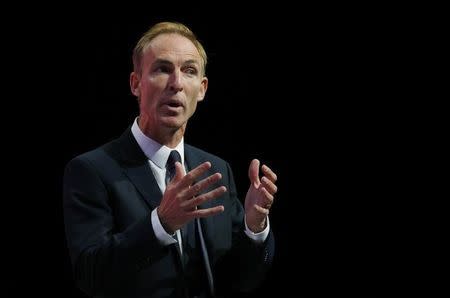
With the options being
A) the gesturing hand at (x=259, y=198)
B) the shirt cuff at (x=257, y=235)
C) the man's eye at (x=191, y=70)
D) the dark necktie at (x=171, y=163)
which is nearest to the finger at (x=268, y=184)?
the gesturing hand at (x=259, y=198)

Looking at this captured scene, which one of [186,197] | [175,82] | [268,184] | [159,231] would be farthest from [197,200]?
[175,82]

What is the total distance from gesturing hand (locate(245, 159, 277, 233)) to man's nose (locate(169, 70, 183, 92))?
0.30 metres

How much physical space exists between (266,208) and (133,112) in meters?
0.99

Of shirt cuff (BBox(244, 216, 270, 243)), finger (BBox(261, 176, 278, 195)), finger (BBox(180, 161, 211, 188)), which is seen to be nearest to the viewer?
finger (BBox(180, 161, 211, 188))

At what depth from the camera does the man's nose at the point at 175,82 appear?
1930 millimetres

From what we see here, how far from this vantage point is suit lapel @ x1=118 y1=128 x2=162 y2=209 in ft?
6.20

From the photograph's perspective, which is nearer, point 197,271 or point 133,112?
point 197,271

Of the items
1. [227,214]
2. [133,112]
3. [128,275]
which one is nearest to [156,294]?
[128,275]

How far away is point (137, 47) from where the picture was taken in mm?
2033

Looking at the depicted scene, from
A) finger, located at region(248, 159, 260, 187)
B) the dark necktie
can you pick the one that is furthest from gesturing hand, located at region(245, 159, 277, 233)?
the dark necktie

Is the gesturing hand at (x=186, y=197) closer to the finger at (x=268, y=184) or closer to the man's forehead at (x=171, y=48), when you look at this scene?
the finger at (x=268, y=184)

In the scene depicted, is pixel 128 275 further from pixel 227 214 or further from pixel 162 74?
pixel 162 74

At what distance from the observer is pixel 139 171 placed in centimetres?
192

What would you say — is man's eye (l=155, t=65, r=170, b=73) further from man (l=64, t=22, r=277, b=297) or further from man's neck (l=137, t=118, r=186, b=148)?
man's neck (l=137, t=118, r=186, b=148)
